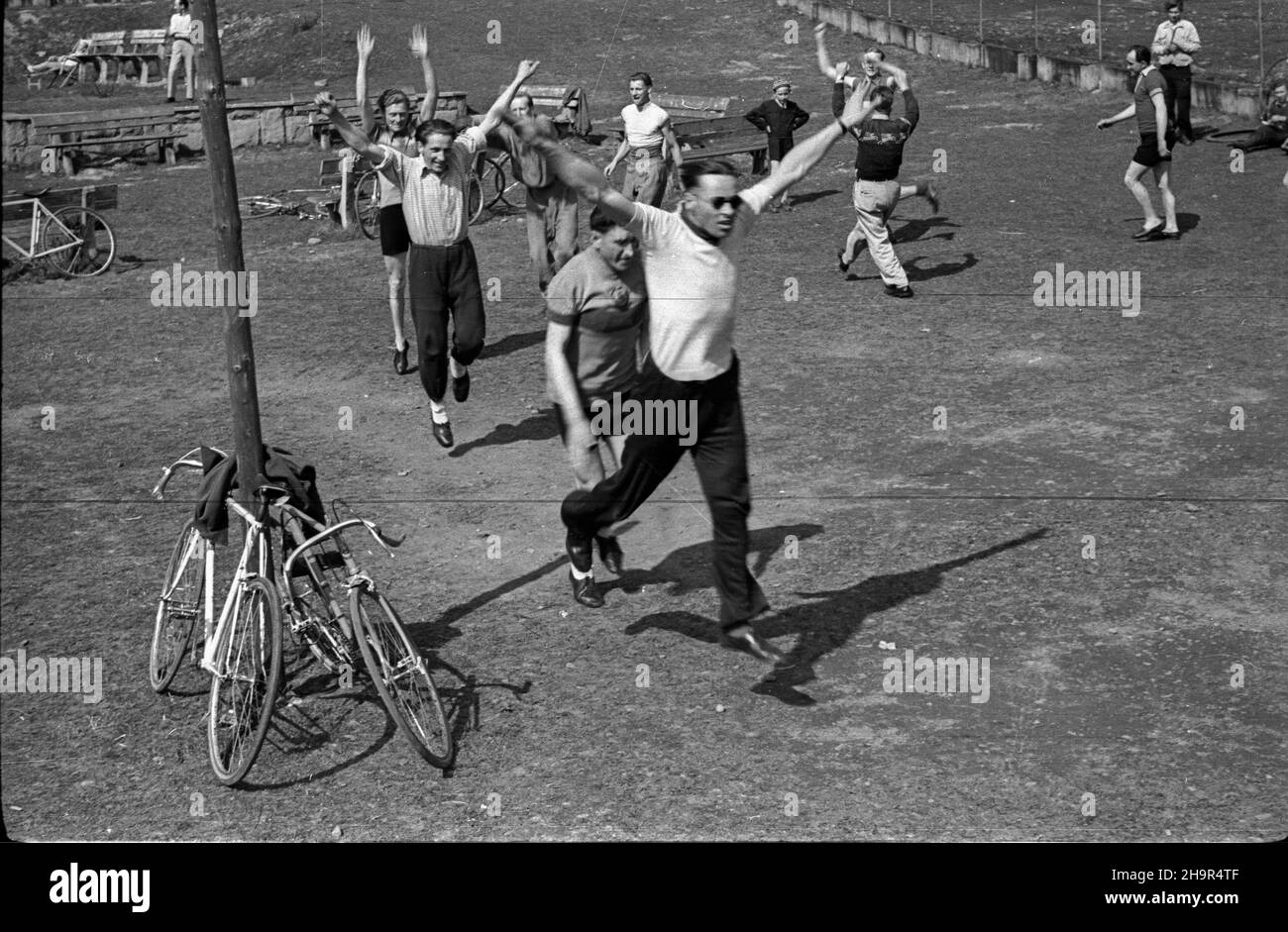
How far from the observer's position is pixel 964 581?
805 centimetres

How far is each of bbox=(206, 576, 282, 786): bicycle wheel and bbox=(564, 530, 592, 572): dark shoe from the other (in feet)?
5.45

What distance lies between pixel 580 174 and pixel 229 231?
158 cm

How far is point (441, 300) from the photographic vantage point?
10164 millimetres

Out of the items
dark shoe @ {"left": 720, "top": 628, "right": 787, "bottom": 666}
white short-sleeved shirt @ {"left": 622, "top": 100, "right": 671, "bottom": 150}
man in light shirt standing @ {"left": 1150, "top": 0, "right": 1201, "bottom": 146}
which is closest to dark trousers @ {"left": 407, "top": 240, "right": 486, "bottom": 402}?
dark shoe @ {"left": 720, "top": 628, "right": 787, "bottom": 666}

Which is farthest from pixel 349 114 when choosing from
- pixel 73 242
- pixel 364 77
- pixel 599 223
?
pixel 599 223

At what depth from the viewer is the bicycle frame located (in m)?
15.6

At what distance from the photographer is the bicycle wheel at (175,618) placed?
280 inches

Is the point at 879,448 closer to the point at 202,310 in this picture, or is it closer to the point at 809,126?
the point at 202,310

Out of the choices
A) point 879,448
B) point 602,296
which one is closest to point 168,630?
point 602,296

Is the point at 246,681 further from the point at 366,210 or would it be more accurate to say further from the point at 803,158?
the point at 366,210

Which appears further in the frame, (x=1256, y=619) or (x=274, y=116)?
(x=274, y=116)

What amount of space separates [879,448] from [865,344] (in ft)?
8.13

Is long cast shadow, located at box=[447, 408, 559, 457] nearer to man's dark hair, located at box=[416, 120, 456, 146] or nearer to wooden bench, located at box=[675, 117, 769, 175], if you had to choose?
man's dark hair, located at box=[416, 120, 456, 146]

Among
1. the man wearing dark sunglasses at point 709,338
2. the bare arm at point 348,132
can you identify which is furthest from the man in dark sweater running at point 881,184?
the man wearing dark sunglasses at point 709,338
